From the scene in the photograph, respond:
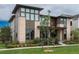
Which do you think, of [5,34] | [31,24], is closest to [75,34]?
[31,24]

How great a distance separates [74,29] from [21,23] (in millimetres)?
1663

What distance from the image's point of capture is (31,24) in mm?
11820

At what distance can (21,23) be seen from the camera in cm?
1173

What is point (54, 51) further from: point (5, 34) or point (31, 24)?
point (5, 34)

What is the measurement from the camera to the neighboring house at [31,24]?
38.2ft

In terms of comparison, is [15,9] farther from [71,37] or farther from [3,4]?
[71,37]

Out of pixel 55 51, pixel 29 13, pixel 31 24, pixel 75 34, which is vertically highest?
pixel 29 13

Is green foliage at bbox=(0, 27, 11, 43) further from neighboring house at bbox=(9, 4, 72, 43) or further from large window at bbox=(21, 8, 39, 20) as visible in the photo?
large window at bbox=(21, 8, 39, 20)

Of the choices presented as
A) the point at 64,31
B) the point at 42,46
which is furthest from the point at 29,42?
the point at 64,31

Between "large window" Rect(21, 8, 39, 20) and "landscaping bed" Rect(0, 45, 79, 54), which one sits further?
"large window" Rect(21, 8, 39, 20)

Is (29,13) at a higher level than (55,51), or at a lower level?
higher

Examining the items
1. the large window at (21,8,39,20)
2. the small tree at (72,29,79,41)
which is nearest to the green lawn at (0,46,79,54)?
the small tree at (72,29,79,41)

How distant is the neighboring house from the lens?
11.6 metres

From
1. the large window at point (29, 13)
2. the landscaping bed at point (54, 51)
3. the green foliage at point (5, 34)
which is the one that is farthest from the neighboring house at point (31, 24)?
the landscaping bed at point (54, 51)
